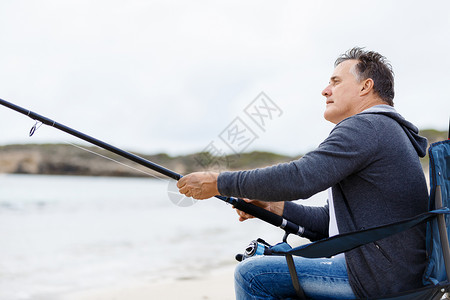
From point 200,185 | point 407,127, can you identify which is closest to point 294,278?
point 200,185

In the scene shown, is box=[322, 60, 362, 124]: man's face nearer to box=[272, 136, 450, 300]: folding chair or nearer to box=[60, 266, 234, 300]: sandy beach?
box=[272, 136, 450, 300]: folding chair

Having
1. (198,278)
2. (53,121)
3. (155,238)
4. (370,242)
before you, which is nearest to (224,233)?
(155,238)

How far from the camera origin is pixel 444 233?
144cm

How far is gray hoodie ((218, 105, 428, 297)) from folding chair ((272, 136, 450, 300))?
0.04 metres

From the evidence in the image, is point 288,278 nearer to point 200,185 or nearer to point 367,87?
point 200,185

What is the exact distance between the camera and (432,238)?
148 cm

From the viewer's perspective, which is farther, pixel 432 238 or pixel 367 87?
pixel 367 87

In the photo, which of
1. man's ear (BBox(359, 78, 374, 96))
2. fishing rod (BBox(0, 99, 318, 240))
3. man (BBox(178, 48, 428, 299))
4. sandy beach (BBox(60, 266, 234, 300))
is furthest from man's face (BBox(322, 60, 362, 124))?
sandy beach (BBox(60, 266, 234, 300))

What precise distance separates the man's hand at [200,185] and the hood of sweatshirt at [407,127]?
581 mm

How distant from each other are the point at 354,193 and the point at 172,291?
3.87 m

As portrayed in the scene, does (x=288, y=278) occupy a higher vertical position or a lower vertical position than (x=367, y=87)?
lower

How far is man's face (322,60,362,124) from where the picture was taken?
5.83 ft

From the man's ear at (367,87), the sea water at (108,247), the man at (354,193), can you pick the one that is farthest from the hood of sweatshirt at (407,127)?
the sea water at (108,247)

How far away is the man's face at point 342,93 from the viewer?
1.78 metres
